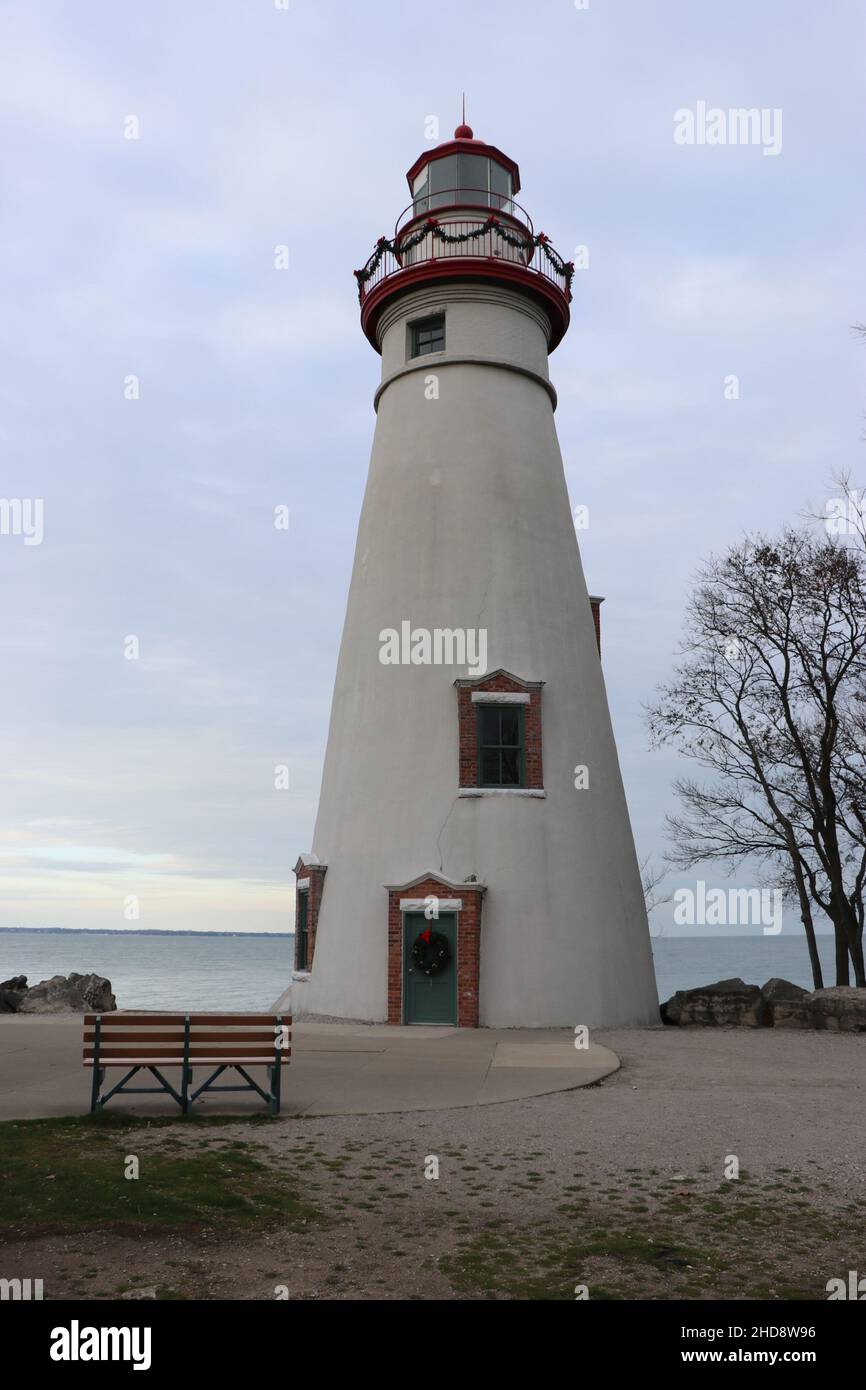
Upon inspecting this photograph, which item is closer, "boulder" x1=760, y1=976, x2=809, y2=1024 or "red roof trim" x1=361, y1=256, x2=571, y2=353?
"boulder" x1=760, y1=976, x2=809, y2=1024

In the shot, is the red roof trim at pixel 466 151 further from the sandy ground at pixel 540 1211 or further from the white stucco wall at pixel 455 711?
the sandy ground at pixel 540 1211

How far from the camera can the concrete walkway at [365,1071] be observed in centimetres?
1098

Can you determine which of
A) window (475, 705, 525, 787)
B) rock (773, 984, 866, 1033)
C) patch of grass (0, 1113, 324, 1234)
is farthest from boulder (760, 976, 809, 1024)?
Answer: patch of grass (0, 1113, 324, 1234)

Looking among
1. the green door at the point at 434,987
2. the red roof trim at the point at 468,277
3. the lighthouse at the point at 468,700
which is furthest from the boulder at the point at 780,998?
the red roof trim at the point at 468,277

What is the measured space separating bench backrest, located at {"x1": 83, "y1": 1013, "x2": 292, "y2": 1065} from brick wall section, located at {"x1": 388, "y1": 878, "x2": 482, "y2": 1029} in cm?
803

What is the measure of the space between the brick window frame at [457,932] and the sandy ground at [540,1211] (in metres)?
6.39

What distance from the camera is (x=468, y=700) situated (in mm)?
19969

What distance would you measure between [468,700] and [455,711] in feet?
1.20

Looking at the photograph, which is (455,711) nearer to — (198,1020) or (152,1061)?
(198,1020)

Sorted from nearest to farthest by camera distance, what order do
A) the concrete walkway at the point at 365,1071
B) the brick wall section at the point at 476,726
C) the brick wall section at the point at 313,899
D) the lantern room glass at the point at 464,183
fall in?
1. the concrete walkway at the point at 365,1071
2. the brick wall section at the point at 476,726
3. the brick wall section at the point at 313,899
4. the lantern room glass at the point at 464,183

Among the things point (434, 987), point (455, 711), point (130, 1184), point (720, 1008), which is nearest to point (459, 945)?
point (434, 987)

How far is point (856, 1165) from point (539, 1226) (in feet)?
11.7

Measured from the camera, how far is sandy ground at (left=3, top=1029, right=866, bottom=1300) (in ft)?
19.3

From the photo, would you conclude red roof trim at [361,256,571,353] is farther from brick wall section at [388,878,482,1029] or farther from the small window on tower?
brick wall section at [388,878,482,1029]
